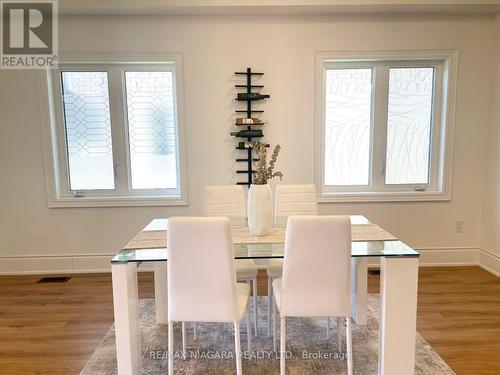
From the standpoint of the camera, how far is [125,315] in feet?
5.87

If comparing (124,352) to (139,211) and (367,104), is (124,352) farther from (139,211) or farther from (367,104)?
(367,104)

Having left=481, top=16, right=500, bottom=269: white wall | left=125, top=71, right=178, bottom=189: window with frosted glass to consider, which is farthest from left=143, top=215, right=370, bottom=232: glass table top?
left=481, top=16, right=500, bottom=269: white wall

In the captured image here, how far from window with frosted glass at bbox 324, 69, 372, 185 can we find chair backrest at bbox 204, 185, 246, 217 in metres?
1.30

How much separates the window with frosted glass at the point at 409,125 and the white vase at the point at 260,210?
2.04 metres

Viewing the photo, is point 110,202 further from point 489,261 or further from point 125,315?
point 489,261

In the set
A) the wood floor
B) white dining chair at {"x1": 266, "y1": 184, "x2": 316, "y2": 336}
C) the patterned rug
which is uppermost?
white dining chair at {"x1": 266, "y1": 184, "x2": 316, "y2": 336}

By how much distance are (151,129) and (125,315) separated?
2.23 meters

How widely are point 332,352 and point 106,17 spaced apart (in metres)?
3.50

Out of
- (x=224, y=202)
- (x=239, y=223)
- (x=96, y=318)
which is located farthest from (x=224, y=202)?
(x=96, y=318)

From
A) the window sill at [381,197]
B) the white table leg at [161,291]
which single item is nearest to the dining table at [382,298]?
the white table leg at [161,291]

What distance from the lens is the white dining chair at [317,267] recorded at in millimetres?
1675

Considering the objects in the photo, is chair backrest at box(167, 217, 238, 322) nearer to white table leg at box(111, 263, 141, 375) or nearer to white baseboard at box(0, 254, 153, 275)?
white table leg at box(111, 263, 141, 375)

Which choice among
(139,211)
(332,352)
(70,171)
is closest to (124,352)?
(332,352)

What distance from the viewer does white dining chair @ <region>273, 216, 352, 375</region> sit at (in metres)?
1.67
